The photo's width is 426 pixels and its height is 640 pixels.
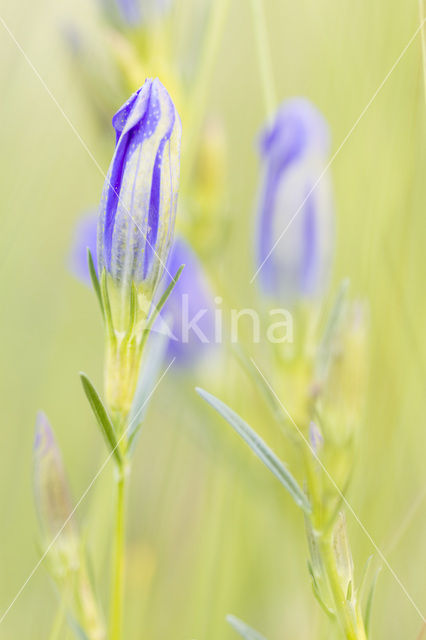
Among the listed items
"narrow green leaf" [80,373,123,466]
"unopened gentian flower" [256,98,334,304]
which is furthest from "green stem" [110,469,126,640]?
"unopened gentian flower" [256,98,334,304]

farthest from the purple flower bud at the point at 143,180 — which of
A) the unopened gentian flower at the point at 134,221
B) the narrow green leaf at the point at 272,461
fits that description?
the narrow green leaf at the point at 272,461

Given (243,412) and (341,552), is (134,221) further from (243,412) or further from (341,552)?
(243,412)

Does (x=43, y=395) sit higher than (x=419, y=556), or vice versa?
(x=43, y=395)

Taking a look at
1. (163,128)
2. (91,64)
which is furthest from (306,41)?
(163,128)

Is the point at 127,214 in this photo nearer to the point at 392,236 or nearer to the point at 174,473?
the point at 392,236

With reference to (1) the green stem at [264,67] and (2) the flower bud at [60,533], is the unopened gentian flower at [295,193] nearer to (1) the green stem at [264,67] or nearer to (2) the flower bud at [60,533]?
(1) the green stem at [264,67]

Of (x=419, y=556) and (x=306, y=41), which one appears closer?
(x=419, y=556)

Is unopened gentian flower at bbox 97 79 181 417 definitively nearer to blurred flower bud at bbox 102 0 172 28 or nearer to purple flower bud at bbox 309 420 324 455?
purple flower bud at bbox 309 420 324 455
